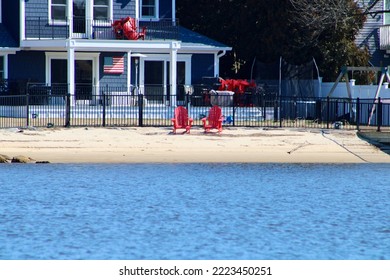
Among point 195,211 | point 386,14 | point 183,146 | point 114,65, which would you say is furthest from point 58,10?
point 195,211

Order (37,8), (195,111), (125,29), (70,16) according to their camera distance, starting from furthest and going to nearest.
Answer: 1. (125,29)
2. (70,16)
3. (37,8)
4. (195,111)

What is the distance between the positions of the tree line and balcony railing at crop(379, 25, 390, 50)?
1589 mm

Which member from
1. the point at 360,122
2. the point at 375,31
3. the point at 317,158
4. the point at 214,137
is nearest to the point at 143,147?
the point at 214,137

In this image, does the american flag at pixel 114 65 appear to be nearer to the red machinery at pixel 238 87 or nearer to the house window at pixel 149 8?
the house window at pixel 149 8

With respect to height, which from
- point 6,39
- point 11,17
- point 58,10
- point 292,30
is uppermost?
point 58,10

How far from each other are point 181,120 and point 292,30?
12473mm

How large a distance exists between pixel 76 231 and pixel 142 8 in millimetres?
26581

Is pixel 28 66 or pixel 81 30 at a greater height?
pixel 81 30

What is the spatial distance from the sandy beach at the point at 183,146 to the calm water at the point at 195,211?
1.25 feet

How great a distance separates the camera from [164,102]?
158 ft

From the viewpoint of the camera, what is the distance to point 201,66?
52719 millimetres

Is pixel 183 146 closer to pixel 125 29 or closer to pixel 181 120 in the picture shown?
pixel 181 120

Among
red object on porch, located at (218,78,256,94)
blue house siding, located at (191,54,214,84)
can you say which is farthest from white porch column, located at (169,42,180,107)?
blue house siding, located at (191,54,214,84)

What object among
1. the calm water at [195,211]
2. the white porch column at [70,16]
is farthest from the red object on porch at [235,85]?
the calm water at [195,211]
